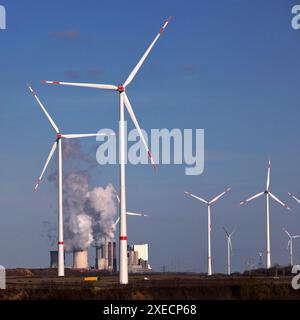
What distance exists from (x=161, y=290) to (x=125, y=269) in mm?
11900

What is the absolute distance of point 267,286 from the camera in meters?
104

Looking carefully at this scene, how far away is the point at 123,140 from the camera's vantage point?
353ft

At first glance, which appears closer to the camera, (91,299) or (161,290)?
(91,299)
